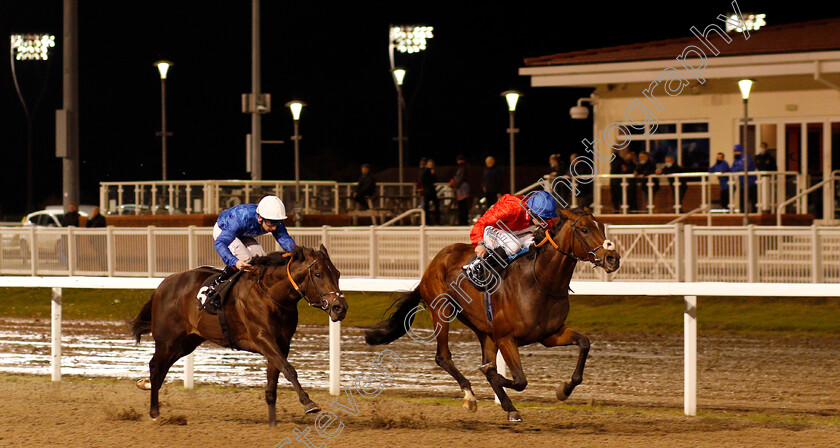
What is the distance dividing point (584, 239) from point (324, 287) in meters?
1.68

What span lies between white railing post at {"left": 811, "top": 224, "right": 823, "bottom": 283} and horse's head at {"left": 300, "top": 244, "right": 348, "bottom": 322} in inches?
400

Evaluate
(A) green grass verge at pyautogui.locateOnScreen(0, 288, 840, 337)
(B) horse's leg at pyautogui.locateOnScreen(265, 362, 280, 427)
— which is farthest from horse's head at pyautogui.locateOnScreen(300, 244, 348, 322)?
(A) green grass verge at pyautogui.locateOnScreen(0, 288, 840, 337)

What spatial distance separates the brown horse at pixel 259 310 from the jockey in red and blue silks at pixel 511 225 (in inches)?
51.4

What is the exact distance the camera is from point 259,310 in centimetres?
761

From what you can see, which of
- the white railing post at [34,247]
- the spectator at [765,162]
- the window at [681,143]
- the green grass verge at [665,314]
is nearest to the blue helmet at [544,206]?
the green grass verge at [665,314]

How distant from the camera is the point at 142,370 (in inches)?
438

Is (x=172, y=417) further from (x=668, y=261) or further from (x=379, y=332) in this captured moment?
(x=668, y=261)

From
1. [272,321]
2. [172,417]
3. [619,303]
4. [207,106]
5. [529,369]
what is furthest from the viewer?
[207,106]

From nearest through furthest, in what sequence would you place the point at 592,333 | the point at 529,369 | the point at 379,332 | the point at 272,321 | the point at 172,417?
1. the point at 272,321
2. the point at 172,417
3. the point at 379,332
4. the point at 529,369
5. the point at 592,333

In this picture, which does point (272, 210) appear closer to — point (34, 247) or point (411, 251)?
point (411, 251)

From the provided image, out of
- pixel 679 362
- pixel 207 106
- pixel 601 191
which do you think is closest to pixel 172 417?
pixel 679 362

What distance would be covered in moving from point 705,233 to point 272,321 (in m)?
10.2

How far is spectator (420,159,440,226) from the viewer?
73.8ft

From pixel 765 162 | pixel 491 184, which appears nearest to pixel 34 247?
pixel 491 184
